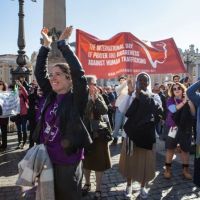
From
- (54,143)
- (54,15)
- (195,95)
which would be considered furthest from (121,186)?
(54,15)

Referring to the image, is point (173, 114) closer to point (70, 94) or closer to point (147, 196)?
point (147, 196)

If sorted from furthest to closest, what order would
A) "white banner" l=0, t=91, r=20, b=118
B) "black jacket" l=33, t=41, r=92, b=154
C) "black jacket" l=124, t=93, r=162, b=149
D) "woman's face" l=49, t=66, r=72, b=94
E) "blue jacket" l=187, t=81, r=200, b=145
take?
1. "white banner" l=0, t=91, r=20, b=118
2. "black jacket" l=124, t=93, r=162, b=149
3. "blue jacket" l=187, t=81, r=200, b=145
4. "woman's face" l=49, t=66, r=72, b=94
5. "black jacket" l=33, t=41, r=92, b=154

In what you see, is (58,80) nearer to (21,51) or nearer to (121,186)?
(121,186)

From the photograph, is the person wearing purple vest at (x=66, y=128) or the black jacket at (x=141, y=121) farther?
the black jacket at (x=141, y=121)

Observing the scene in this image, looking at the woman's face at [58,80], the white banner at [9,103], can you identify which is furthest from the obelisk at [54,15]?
the woman's face at [58,80]

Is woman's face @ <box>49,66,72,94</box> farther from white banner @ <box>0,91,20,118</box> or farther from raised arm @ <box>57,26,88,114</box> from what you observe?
white banner @ <box>0,91,20,118</box>

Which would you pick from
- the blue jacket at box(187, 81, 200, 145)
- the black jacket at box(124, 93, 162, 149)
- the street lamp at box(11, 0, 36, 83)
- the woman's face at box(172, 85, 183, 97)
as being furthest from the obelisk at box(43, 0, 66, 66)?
the blue jacket at box(187, 81, 200, 145)

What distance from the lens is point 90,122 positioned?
4449 mm

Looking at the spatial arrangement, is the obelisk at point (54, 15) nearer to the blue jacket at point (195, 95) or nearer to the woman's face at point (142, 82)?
the woman's face at point (142, 82)

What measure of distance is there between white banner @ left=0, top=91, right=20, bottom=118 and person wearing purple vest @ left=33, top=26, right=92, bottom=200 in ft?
17.9

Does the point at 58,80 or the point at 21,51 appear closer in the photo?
the point at 58,80

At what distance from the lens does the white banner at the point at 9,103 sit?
26.3ft

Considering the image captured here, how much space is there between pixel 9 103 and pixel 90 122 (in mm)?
4331

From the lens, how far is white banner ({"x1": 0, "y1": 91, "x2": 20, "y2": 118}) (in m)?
8.02
